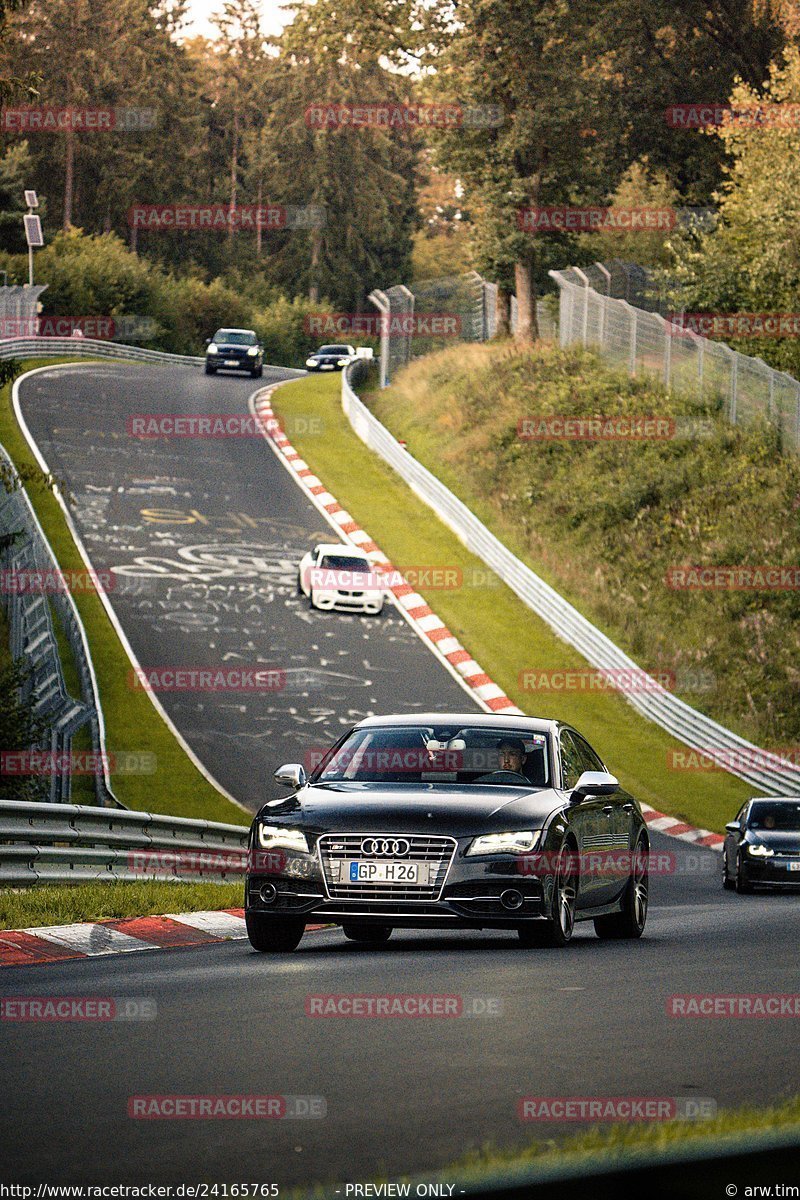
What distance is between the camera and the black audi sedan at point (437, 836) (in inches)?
429

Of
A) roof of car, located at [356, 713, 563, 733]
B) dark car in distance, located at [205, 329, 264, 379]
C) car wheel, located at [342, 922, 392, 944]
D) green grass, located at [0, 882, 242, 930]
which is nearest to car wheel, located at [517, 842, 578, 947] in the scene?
roof of car, located at [356, 713, 563, 733]

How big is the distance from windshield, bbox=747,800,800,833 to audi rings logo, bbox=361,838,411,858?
11.5 meters

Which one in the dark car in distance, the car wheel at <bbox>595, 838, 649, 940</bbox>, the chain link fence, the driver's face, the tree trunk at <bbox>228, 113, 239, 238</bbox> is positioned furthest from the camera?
the tree trunk at <bbox>228, 113, 239, 238</bbox>

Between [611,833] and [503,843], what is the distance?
198cm

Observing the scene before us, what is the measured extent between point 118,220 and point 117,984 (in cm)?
11266

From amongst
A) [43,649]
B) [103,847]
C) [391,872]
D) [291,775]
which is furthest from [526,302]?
[391,872]

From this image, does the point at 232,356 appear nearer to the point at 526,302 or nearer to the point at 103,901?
the point at 526,302

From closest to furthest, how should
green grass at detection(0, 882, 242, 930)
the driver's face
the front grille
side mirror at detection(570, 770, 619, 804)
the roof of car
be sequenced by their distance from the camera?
the front grille
side mirror at detection(570, 770, 619, 804)
the driver's face
the roof of car
green grass at detection(0, 882, 242, 930)

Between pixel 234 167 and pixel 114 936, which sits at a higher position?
pixel 234 167

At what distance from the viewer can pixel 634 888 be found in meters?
13.1

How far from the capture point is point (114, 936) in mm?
12055

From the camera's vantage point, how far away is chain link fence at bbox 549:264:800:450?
41.9m

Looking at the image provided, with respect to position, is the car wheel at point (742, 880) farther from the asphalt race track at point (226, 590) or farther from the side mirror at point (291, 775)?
the side mirror at point (291, 775)

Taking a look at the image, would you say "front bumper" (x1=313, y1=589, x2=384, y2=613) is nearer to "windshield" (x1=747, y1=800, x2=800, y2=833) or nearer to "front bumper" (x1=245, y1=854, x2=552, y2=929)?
"windshield" (x1=747, y1=800, x2=800, y2=833)
